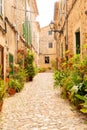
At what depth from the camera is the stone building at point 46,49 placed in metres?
43.7

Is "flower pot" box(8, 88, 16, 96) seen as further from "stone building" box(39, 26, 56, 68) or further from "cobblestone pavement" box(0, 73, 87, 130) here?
"stone building" box(39, 26, 56, 68)

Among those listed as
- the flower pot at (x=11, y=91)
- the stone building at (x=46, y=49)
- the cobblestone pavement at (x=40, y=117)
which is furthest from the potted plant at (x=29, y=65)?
the stone building at (x=46, y=49)

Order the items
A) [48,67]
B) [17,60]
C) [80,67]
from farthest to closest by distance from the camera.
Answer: [48,67], [17,60], [80,67]

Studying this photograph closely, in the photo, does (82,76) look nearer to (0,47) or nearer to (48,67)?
(0,47)

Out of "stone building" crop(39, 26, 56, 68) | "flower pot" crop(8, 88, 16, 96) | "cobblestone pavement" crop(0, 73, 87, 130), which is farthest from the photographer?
"stone building" crop(39, 26, 56, 68)

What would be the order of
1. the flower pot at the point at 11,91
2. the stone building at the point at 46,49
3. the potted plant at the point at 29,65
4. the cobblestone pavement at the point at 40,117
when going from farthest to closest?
the stone building at the point at 46,49 < the potted plant at the point at 29,65 < the flower pot at the point at 11,91 < the cobblestone pavement at the point at 40,117

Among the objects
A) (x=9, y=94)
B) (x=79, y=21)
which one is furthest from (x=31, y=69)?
(x=79, y=21)

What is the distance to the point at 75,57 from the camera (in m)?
8.60

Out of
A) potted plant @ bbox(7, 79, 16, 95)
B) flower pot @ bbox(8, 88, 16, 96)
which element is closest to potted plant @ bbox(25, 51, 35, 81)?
potted plant @ bbox(7, 79, 16, 95)

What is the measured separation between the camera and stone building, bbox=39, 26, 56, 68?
43.7m

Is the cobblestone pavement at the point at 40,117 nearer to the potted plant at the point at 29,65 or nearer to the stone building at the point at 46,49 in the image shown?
the potted plant at the point at 29,65

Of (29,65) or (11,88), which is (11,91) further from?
(29,65)

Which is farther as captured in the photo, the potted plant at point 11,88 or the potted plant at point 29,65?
the potted plant at point 29,65

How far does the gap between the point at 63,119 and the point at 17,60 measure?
10.8 m
